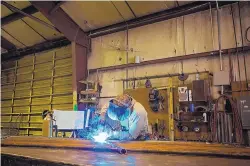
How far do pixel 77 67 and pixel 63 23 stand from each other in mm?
1053

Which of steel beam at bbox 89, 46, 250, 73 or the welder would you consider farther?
steel beam at bbox 89, 46, 250, 73

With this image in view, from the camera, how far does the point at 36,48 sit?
262 inches

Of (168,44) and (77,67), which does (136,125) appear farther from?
(77,67)

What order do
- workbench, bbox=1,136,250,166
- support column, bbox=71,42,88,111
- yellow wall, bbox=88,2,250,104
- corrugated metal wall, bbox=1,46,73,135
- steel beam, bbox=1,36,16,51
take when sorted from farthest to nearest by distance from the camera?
steel beam, bbox=1,36,16,51
corrugated metal wall, bbox=1,46,73,135
support column, bbox=71,42,88,111
yellow wall, bbox=88,2,250,104
workbench, bbox=1,136,250,166

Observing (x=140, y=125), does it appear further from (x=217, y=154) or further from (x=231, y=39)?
(x=231, y=39)

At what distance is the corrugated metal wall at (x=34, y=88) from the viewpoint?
6004mm

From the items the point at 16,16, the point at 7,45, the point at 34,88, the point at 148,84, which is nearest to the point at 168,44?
the point at 148,84

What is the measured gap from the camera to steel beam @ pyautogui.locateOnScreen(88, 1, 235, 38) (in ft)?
13.7

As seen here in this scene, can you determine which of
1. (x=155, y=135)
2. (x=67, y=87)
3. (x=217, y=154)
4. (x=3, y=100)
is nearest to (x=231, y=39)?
(x=155, y=135)

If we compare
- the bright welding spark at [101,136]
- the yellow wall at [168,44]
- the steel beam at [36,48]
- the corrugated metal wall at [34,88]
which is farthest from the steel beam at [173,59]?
the bright welding spark at [101,136]

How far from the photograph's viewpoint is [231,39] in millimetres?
3893

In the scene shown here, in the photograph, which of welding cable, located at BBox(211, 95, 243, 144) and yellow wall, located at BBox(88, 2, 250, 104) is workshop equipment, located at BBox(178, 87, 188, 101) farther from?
welding cable, located at BBox(211, 95, 243, 144)

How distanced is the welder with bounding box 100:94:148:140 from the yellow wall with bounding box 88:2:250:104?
2059 millimetres

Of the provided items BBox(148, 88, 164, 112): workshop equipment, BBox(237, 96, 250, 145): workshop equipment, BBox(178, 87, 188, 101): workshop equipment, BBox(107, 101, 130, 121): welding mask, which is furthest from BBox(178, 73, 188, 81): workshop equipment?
BBox(107, 101, 130, 121): welding mask
